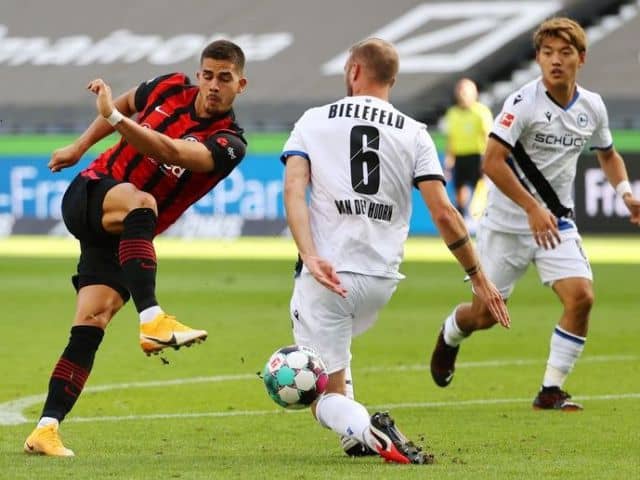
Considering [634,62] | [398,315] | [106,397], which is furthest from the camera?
[634,62]

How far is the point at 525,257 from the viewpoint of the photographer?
9336 millimetres

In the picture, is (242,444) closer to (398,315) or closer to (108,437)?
(108,437)

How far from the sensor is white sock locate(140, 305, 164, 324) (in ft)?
21.2

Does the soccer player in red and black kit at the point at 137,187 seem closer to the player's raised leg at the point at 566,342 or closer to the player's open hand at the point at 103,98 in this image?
the player's open hand at the point at 103,98

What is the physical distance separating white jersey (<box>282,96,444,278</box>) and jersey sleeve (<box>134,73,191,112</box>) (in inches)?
36.9

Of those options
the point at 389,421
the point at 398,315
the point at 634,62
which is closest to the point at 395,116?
the point at 389,421

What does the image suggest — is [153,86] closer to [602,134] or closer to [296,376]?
[296,376]

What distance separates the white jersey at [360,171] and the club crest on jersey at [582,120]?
261 centimetres

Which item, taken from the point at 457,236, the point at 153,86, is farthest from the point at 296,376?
the point at 153,86

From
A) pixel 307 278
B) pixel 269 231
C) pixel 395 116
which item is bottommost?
pixel 269 231

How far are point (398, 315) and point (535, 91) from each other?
601 cm

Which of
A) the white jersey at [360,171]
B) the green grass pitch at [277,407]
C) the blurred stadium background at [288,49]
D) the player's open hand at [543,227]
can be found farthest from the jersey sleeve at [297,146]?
the blurred stadium background at [288,49]

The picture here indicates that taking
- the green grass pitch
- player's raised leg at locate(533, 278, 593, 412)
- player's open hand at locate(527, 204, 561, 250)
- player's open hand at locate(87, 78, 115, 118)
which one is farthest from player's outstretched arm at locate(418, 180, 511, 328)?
player's raised leg at locate(533, 278, 593, 412)

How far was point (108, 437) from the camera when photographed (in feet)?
25.3
